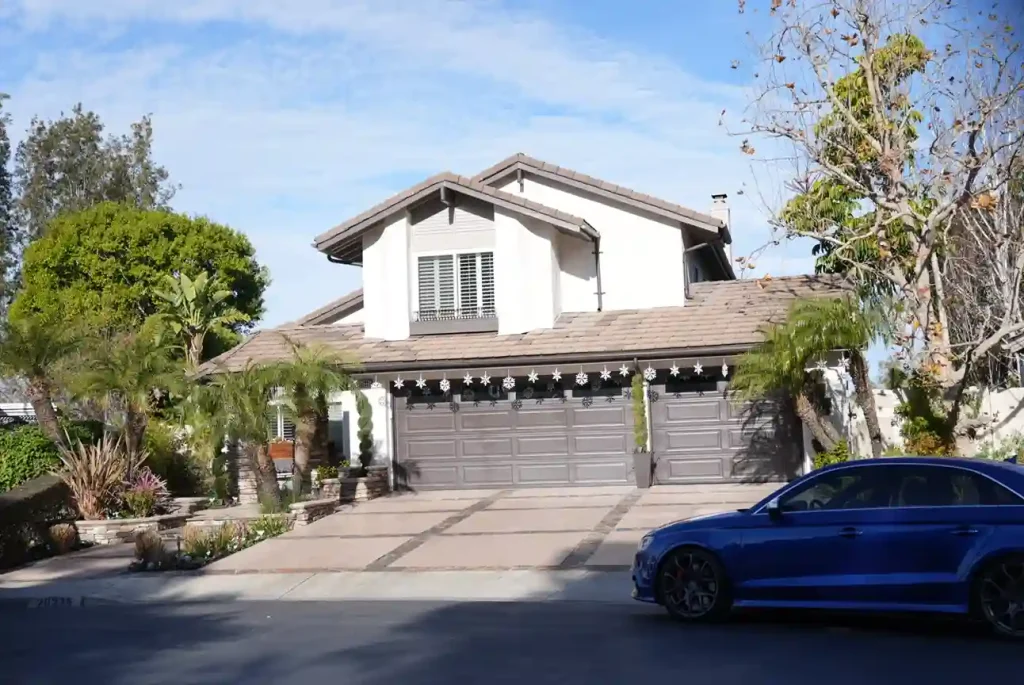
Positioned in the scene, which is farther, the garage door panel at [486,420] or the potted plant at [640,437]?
the garage door panel at [486,420]

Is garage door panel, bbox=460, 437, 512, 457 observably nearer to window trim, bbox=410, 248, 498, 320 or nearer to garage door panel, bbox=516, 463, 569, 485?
garage door panel, bbox=516, 463, 569, 485

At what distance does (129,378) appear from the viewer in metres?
23.1

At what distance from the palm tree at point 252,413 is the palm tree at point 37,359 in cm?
334

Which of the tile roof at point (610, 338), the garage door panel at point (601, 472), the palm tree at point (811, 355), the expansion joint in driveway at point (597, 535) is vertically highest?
the tile roof at point (610, 338)

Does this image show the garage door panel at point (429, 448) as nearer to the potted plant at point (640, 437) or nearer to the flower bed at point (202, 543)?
the potted plant at point (640, 437)

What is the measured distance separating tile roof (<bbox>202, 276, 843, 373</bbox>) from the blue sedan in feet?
36.9

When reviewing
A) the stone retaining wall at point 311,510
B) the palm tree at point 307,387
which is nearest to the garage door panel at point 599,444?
the palm tree at point 307,387

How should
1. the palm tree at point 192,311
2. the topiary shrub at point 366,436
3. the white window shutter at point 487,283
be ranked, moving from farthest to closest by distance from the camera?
the palm tree at point 192,311
the white window shutter at point 487,283
the topiary shrub at point 366,436

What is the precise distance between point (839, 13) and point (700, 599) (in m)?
12.0

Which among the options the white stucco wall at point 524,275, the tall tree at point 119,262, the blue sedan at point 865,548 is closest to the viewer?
the blue sedan at point 865,548

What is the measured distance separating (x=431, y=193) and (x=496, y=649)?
16.2 metres

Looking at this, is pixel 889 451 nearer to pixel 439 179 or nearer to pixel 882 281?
pixel 882 281

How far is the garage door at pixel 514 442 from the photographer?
78.8ft

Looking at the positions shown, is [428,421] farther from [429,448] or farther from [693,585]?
[693,585]
